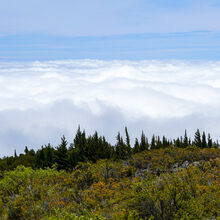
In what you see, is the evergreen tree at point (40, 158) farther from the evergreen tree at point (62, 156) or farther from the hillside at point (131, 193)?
the hillside at point (131, 193)

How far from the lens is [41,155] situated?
5569 cm

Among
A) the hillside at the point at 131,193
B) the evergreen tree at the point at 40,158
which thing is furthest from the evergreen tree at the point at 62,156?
the hillside at the point at 131,193

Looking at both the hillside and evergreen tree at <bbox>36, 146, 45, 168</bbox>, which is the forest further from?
evergreen tree at <bbox>36, 146, 45, 168</bbox>

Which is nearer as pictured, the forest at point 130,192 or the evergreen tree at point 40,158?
the forest at point 130,192

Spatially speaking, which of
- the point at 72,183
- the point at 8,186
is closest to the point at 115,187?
the point at 72,183

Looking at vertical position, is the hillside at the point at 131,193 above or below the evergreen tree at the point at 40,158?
below

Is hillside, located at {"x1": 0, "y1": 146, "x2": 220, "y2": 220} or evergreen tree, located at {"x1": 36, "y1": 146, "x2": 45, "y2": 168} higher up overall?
evergreen tree, located at {"x1": 36, "y1": 146, "x2": 45, "y2": 168}

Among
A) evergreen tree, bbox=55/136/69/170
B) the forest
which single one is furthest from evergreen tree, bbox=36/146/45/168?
the forest

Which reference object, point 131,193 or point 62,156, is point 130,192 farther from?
point 62,156

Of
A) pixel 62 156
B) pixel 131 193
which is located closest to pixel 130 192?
pixel 131 193

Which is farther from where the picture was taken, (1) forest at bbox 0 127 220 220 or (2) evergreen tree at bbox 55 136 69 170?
(2) evergreen tree at bbox 55 136 69 170

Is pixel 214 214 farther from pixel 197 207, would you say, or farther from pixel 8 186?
pixel 8 186

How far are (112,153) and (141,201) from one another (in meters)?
44.8

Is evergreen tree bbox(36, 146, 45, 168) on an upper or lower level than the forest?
upper
